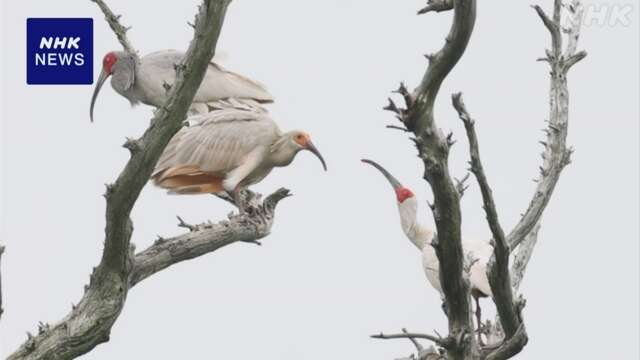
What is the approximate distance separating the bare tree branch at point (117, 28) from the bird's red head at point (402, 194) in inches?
124

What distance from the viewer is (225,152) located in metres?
12.5

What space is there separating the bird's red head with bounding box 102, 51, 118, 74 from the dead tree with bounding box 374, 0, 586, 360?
14.7 feet

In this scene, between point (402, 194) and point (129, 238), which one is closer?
point (129, 238)

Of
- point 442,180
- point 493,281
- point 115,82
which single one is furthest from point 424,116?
point 115,82

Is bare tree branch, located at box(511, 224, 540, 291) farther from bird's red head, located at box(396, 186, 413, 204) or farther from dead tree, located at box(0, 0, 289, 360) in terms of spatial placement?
dead tree, located at box(0, 0, 289, 360)

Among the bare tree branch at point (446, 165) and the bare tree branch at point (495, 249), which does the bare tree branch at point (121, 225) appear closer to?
the bare tree branch at point (446, 165)

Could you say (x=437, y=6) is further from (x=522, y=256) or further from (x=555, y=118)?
(x=522, y=256)

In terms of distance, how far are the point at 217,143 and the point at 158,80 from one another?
4.51ft

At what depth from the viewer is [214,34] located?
8820 mm

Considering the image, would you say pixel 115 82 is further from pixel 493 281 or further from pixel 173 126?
pixel 493 281

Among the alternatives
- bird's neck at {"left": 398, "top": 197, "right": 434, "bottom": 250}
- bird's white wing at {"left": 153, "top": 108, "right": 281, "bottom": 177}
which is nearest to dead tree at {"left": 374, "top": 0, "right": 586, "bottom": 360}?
bird's neck at {"left": 398, "top": 197, "right": 434, "bottom": 250}

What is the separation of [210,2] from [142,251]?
2665mm

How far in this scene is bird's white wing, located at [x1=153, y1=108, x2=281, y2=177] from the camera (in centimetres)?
1247

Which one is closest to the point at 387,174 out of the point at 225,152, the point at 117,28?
the point at 225,152
